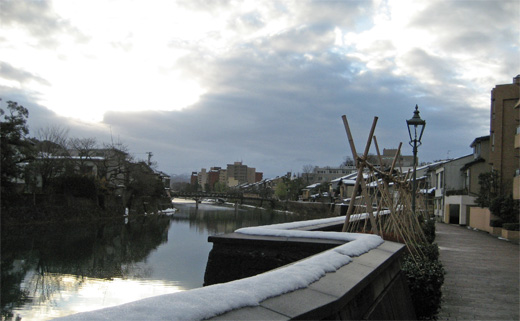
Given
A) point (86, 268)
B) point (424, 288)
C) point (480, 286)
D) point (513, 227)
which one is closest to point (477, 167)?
point (513, 227)

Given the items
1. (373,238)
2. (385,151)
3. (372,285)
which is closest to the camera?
(372,285)

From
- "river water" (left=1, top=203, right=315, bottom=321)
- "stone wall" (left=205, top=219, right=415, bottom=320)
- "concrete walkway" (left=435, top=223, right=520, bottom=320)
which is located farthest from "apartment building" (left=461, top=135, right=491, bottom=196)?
"stone wall" (left=205, top=219, right=415, bottom=320)

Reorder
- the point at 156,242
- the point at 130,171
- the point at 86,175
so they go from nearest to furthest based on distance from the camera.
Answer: the point at 156,242 < the point at 86,175 < the point at 130,171

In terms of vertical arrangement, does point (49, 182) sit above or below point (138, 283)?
above

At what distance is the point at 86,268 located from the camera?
19.1 meters

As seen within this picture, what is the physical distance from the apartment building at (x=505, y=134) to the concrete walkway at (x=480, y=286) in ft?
54.6

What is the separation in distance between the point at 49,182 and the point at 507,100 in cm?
3639

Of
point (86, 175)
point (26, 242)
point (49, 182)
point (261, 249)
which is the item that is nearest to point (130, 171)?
point (86, 175)

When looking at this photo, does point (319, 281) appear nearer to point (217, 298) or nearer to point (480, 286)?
point (217, 298)

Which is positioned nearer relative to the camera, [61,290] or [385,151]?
[61,290]

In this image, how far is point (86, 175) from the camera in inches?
1634

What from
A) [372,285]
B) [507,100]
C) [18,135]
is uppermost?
[507,100]

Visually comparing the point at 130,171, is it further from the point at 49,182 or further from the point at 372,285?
the point at 372,285

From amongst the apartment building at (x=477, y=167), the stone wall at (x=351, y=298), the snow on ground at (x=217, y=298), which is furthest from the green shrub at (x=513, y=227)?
the snow on ground at (x=217, y=298)
